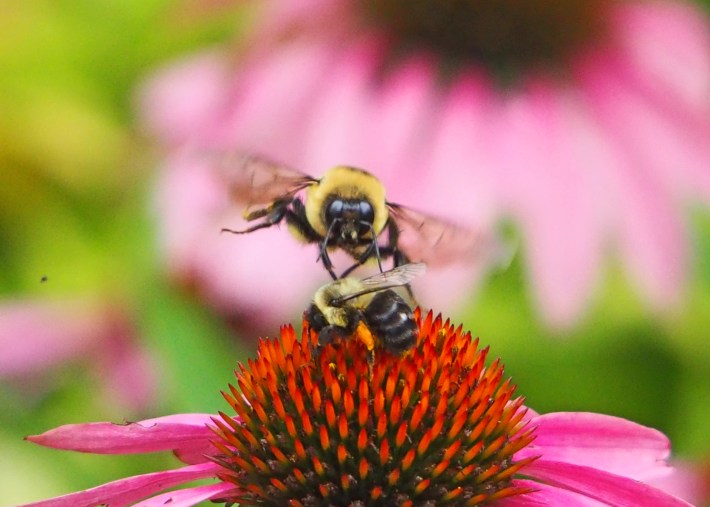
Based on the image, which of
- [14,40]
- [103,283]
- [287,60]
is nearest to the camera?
[287,60]

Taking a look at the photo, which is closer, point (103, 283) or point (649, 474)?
point (649, 474)

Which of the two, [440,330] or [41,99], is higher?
[41,99]

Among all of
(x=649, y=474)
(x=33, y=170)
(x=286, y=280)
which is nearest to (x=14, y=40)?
(x=33, y=170)

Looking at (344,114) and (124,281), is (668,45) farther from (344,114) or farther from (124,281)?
(124,281)

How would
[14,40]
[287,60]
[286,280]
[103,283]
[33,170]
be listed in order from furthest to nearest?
[14,40]
[33,170]
[103,283]
[287,60]
[286,280]

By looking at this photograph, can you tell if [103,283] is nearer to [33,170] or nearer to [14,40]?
[33,170]

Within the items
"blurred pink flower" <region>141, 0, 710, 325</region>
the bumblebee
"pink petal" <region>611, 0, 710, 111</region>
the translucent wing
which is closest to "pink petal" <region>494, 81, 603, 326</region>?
"blurred pink flower" <region>141, 0, 710, 325</region>

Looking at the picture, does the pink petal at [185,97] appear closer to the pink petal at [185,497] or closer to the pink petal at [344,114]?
the pink petal at [344,114]

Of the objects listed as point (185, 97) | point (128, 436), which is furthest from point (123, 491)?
point (185, 97)
